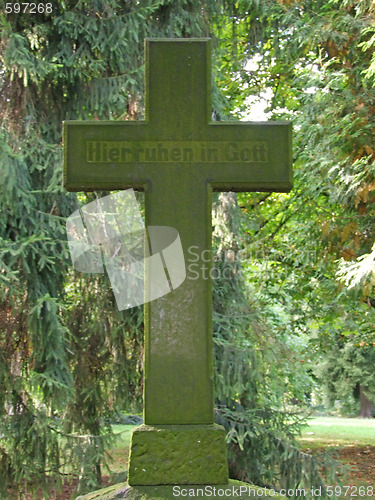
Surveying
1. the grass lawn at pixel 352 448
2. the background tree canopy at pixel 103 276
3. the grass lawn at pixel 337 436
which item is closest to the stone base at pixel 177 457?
the background tree canopy at pixel 103 276

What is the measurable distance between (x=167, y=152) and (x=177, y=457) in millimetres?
1384

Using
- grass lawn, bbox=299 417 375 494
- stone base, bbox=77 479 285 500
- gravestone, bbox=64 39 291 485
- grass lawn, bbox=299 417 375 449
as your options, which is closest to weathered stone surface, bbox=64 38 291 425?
gravestone, bbox=64 39 291 485

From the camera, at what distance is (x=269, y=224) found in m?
11.3

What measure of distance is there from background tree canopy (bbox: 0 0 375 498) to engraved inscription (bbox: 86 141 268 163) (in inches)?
84.5

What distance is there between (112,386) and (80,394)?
1.16ft

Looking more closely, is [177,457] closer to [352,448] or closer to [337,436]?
[352,448]

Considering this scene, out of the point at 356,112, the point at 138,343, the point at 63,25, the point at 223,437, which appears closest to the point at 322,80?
the point at 356,112

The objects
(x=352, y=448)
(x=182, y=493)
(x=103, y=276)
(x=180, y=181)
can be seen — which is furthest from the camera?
(x=352, y=448)

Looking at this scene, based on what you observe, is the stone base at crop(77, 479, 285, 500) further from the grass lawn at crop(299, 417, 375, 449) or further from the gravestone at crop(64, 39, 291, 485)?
the grass lawn at crop(299, 417, 375, 449)

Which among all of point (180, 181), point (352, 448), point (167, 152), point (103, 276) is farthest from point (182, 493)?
point (352, 448)

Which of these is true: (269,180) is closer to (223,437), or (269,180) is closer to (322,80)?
(223,437)

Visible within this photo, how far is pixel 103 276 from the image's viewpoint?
5.70 m

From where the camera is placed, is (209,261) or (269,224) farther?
(269,224)

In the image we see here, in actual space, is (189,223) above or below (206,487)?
above
